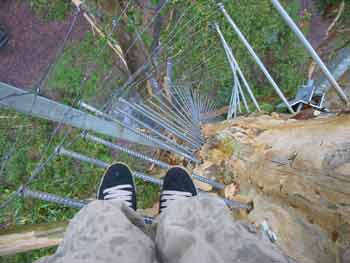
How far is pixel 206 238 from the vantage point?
26.1 inches

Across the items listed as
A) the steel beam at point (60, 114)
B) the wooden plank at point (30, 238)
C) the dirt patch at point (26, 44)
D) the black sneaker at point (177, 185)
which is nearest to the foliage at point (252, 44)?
the steel beam at point (60, 114)

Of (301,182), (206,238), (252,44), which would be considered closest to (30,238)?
(206,238)

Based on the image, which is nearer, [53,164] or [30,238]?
[30,238]

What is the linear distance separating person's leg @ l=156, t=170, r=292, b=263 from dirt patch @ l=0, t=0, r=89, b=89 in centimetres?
204

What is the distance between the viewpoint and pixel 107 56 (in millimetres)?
2123

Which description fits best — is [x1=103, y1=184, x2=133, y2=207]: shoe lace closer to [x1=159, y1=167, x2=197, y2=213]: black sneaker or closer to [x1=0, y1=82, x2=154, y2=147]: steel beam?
[x1=159, y1=167, x2=197, y2=213]: black sneaker

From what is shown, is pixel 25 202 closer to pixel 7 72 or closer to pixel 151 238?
pixel 7 72

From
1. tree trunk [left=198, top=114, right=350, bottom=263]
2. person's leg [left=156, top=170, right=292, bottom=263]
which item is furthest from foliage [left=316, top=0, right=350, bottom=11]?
person's leg [left=156, top=170, right=292, bottom=263]

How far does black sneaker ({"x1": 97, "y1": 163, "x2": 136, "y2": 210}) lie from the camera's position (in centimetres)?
122

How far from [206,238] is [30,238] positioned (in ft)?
2.44

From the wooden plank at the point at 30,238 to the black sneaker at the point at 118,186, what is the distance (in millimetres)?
211

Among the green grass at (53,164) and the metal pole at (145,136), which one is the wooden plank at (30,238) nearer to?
the metal pole at (145,136)

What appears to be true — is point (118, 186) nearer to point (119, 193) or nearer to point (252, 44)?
point (119, 193)

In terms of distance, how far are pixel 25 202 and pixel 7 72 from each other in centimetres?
114
